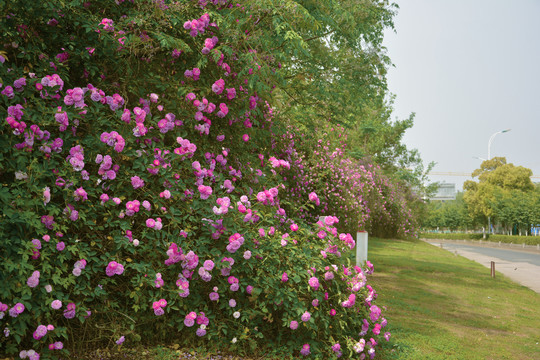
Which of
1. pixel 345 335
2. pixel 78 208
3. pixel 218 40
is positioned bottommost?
pixel 345 335

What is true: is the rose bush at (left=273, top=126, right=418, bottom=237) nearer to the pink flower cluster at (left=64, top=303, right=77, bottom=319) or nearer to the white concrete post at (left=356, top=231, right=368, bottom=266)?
the white concrete post at (left=356, top=231, right=368, bottom=266)

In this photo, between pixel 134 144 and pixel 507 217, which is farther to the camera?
pixel 507 217

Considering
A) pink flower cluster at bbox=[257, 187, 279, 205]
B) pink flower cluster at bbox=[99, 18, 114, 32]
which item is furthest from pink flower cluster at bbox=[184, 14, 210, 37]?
pink flower cluster at bbox=[257, 187, 279, 205]

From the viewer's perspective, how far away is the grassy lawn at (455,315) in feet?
18.8

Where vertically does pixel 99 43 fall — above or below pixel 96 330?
above

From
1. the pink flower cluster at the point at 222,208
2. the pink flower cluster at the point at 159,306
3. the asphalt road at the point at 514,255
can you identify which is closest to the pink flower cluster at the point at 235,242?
the pink flower cluster at the point at 222,208

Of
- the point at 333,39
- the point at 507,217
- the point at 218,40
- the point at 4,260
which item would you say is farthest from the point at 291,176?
the point at 507,217

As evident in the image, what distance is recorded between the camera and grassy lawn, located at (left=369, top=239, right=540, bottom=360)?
5719mm

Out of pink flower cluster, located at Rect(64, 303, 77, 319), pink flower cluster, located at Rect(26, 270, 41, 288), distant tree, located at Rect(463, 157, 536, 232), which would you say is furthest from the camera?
distant tree, located at Rect(463, 157, 536, 232)

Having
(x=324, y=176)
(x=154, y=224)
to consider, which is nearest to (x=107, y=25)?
(x=154, y=224)

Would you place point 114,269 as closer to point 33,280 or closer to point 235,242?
point 33,280

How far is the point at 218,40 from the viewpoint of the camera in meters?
5.26

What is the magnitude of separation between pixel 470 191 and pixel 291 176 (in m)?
51.7

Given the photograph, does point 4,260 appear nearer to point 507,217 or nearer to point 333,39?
point 333,39
